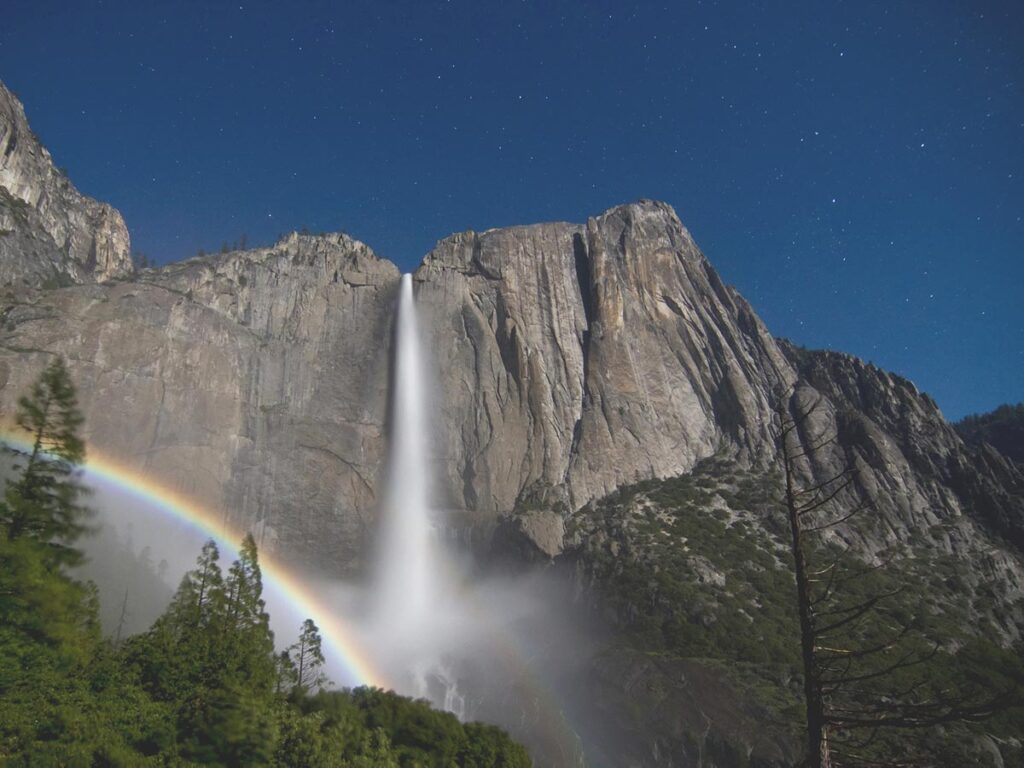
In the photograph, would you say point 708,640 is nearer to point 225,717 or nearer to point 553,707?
point 553,707

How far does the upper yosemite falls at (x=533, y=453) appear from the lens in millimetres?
59719

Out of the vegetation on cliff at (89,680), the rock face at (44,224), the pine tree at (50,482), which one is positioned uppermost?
the rock face at (44,224)

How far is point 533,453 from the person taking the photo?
85.2m

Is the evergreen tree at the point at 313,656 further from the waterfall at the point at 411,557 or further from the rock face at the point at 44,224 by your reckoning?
the rock face at the point at 44,224

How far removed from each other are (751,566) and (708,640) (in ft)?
42.2

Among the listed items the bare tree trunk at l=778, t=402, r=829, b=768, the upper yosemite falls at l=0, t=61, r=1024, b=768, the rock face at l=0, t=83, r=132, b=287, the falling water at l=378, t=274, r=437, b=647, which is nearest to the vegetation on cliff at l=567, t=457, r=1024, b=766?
the upper yosemite falls at l=0, t=61, r=1024, b=768

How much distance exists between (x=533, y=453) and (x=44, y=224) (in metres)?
81.6

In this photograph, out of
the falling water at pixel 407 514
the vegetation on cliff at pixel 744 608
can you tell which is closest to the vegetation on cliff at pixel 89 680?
the vegetation on cliff at pixel 744 608

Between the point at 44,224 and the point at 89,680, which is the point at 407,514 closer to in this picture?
the point at 89,680

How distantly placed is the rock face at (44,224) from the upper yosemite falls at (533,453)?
25.1 inches

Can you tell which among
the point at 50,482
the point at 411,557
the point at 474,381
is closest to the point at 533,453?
the point at 474,381

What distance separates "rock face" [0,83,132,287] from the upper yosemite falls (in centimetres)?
64

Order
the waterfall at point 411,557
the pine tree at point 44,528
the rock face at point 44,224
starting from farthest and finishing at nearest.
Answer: the rock face at point 44,224
the waterfall at point 411,557
the pine tree at point 44,528

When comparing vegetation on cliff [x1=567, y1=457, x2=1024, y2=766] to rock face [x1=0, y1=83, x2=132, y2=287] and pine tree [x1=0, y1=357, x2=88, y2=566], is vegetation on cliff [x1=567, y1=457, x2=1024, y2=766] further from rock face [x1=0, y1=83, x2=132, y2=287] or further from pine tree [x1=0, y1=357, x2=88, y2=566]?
rock face [x1=0, y1=83, x2=132, y2=287]
